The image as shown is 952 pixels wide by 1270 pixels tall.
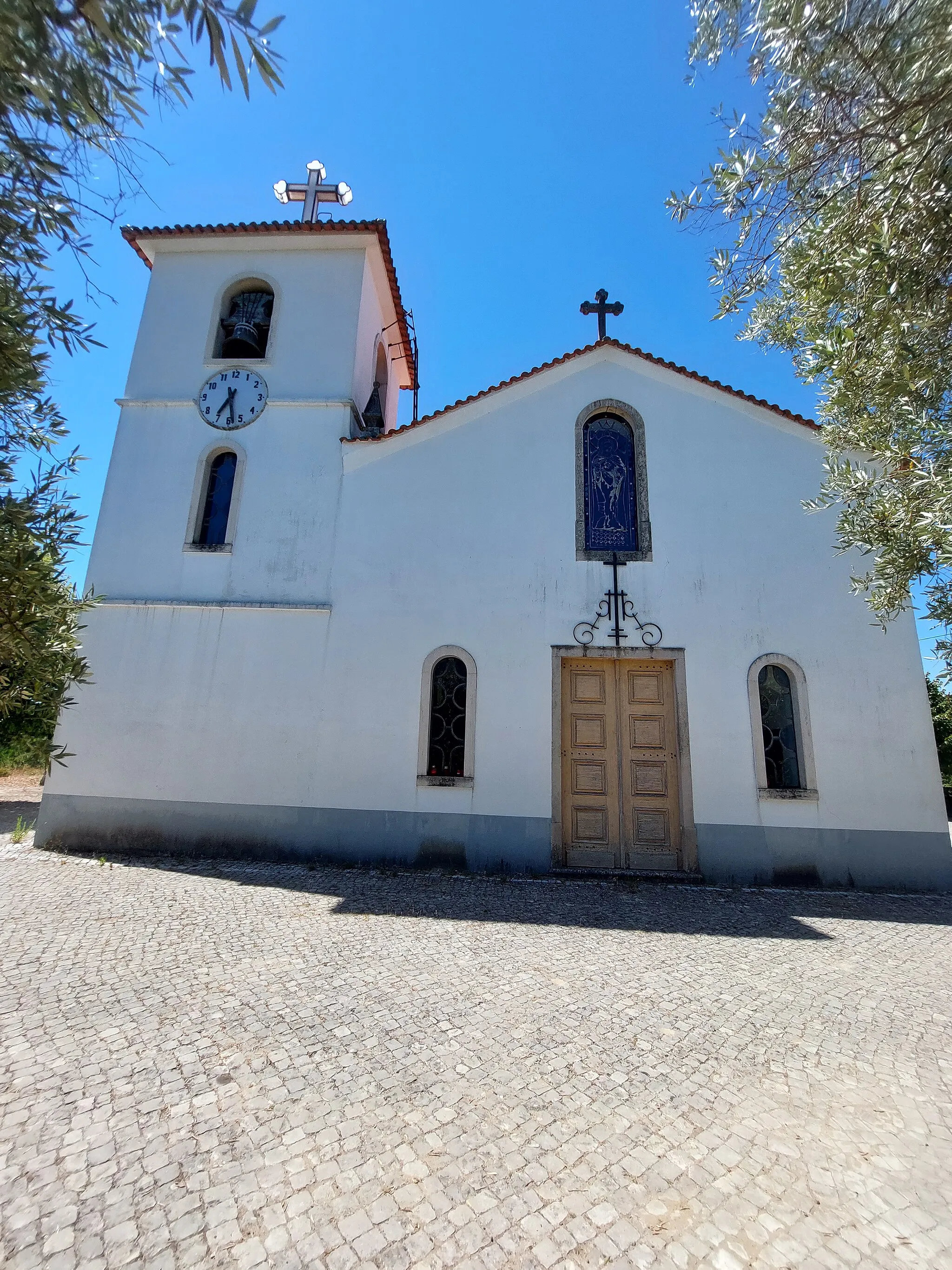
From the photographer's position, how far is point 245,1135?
7.56 ft

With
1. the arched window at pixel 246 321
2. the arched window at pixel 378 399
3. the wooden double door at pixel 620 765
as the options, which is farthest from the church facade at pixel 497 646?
the arched window at pixel 378 399

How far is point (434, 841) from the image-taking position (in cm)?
753

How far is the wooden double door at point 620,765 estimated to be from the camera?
7.57 meters

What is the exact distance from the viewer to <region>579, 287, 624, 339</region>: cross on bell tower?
945 cm

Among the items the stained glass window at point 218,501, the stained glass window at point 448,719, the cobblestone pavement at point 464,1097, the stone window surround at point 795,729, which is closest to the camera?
the cobblestone pavement at point 464,1097

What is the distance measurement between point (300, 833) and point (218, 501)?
519 centimetres

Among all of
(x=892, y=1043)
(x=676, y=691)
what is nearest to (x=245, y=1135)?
(x=892, y=1043)

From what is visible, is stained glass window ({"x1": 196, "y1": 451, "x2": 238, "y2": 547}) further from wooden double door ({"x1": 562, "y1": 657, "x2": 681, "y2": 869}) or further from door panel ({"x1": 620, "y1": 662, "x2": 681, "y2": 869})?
door panel ({"x1": 620, "y1": 662, "x2": 681, "y2": 869})

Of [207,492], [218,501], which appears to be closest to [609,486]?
[218,501]

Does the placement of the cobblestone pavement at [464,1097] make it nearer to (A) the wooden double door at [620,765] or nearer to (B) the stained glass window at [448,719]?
(A) the wooden double door at [620,765]

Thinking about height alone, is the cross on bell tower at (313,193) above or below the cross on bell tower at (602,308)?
above

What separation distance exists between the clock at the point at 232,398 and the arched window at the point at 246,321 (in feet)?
1.66

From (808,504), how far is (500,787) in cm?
477

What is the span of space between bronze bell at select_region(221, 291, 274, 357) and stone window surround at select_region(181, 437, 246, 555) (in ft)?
6.02
